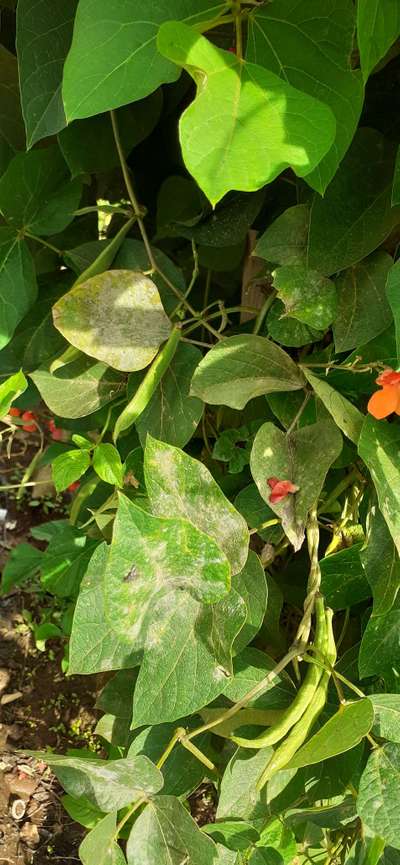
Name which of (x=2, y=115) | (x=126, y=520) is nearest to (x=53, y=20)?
(x=2, y=115)

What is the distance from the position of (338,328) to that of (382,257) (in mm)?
78

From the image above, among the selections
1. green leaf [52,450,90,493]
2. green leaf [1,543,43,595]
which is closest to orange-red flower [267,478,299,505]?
green leaf [52,450,90,493]

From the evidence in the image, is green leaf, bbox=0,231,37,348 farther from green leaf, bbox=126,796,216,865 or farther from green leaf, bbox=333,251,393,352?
green leaf, bbox=126,796,216,865

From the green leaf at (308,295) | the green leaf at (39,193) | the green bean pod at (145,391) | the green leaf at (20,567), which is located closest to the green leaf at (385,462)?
the green leaf at (308,295)

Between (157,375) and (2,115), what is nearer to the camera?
(157,375)

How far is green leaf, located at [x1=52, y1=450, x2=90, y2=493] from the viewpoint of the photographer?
764mm

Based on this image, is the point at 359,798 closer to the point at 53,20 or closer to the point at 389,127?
the point at 389,127

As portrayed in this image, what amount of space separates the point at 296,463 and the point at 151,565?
0.17m

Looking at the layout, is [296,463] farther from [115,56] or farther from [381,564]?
[115,56]

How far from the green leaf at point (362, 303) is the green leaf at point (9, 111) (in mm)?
413

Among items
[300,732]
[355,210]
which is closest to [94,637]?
[300,732]

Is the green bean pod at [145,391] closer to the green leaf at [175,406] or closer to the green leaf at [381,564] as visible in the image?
the green leaf at [175,406]

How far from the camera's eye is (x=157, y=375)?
708mm

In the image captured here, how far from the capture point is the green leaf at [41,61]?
2.11 ft
